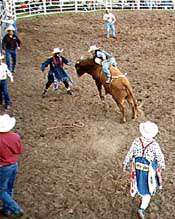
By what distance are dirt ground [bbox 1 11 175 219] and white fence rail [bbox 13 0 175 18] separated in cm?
262

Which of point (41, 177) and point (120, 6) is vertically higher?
point (120, 6)

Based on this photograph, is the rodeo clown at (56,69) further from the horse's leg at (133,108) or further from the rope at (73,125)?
the horse's leg at (133,108)

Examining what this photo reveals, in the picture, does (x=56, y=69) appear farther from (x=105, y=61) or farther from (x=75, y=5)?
(x=75, y=5)

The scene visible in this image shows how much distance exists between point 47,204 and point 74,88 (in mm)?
5040

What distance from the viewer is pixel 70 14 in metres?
19.2

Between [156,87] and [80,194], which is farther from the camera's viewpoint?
[156,87]

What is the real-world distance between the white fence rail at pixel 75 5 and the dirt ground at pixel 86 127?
262 centimetres

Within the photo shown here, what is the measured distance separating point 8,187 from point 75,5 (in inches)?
530

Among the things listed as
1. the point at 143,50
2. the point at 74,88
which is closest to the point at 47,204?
the point at 74,88

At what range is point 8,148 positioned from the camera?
6.71 m

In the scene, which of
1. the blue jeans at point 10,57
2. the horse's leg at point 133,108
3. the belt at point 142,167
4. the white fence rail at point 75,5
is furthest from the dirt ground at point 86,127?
the white fence rail at point 75,5

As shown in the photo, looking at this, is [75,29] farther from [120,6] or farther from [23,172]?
[23,172]

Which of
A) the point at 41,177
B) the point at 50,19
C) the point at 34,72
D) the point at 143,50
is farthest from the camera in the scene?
the point at 50,19

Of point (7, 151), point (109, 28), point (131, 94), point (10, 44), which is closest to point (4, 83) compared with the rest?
point (10, 44)
